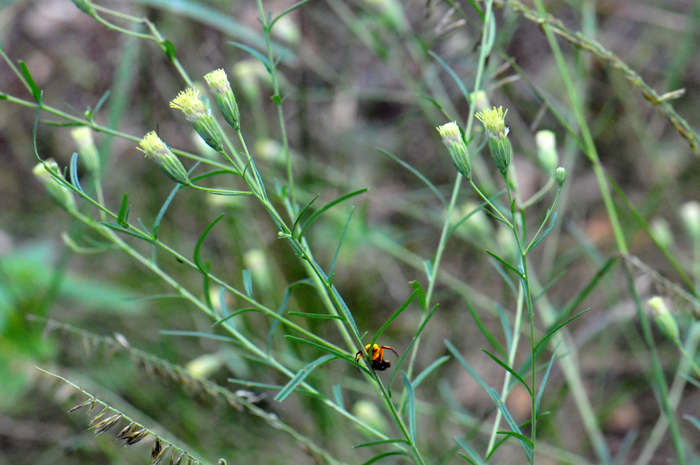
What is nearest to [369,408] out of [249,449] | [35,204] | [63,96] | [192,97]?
[249,449]

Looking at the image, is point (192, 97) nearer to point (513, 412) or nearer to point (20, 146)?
point (513, 412)

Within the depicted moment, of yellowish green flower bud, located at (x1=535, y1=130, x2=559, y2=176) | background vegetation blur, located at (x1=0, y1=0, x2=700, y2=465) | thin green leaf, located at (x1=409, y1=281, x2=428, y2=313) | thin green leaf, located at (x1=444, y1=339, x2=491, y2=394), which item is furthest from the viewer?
background vegetation blur, located at (x1=0, y1=0, x2=700, y2=465)

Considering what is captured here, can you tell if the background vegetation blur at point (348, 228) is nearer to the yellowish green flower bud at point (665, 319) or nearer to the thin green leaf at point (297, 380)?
the yellowish green flower bud at point (665, 319)

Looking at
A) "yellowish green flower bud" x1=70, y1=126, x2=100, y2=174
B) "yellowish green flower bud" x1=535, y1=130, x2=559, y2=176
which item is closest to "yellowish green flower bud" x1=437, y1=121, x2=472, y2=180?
"yellowish green flower bud" x1=535, y1=130, x2=559, y2=176

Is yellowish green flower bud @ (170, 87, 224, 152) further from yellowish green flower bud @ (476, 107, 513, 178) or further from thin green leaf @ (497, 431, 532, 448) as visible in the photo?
thin green leaf @ (497, 431, 532, 448)

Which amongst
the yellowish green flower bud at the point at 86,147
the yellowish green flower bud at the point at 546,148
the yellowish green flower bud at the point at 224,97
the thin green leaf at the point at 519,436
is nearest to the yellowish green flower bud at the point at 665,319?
the yellowish green flower bud at the point at 546,148

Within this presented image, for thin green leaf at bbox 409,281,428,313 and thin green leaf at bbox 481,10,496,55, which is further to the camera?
thin green leaf at bbox 481,10,496,55

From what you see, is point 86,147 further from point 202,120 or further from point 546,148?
point 546,148
